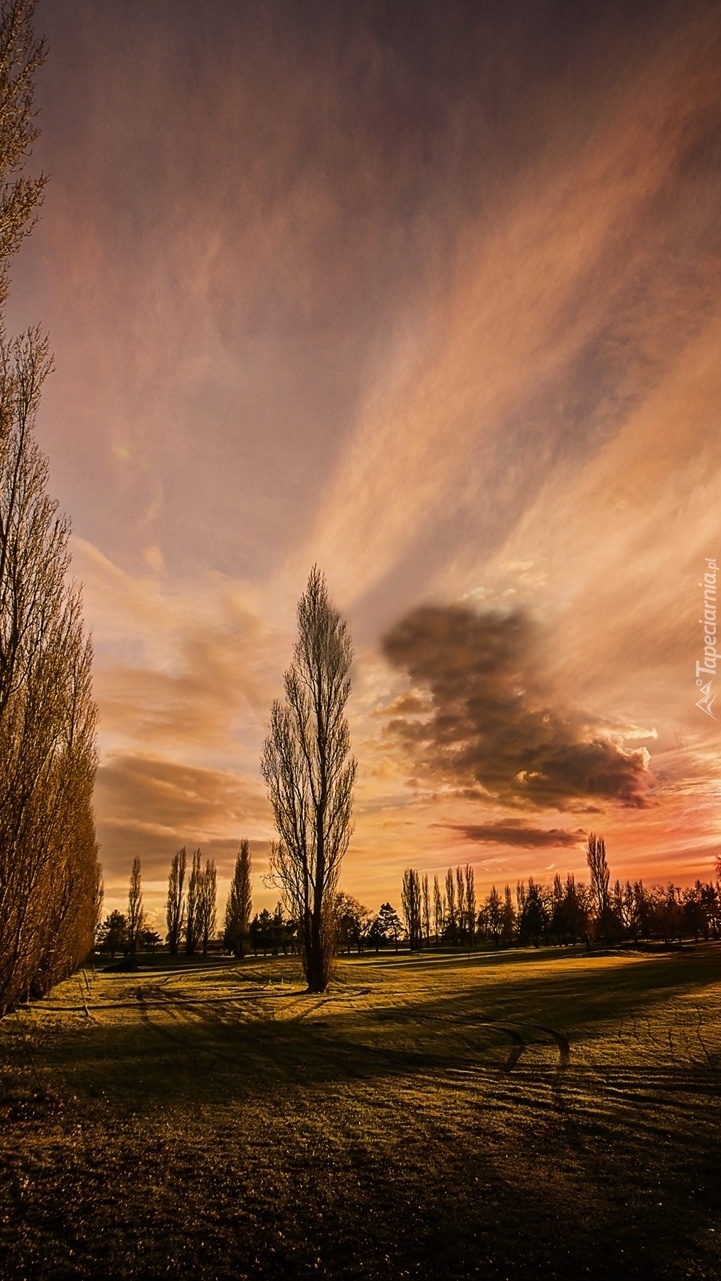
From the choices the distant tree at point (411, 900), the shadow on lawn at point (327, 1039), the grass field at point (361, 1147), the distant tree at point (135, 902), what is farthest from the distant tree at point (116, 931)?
the grass field at point (361, 1147)

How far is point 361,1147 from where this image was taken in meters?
10.7

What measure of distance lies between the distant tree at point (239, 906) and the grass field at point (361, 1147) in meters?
49.1

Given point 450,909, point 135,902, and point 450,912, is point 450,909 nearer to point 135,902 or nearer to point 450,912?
point 450,912

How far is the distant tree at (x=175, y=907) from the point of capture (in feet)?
265

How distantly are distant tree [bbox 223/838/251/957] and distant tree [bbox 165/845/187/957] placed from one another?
14.0 meters

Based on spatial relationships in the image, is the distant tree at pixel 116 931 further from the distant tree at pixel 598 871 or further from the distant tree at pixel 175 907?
the distant tree at pixel 598 871

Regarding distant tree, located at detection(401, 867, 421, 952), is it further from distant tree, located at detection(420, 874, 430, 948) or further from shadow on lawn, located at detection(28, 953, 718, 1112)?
shadow on lawn, located at detection(28, 953, 718, 1112)

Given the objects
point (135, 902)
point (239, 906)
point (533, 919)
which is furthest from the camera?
point (533, 919)

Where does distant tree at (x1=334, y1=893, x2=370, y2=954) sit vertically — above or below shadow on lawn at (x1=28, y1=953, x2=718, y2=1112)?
below

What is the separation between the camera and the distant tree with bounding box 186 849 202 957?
261 ft

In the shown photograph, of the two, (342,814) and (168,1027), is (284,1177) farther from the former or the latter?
(342,814)

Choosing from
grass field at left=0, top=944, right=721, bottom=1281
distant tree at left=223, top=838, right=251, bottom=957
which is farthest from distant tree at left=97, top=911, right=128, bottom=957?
grass field at left=0, top=944, right=721, bottom=1281

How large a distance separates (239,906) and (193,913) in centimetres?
1584

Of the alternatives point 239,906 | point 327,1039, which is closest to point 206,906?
point 239,906
